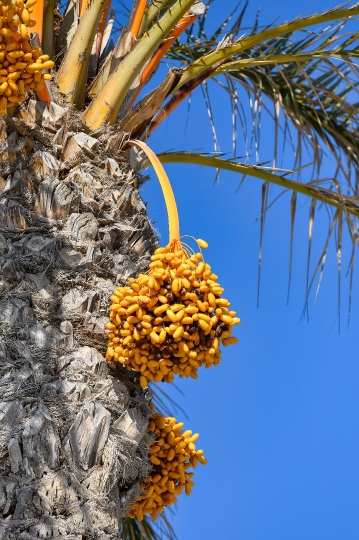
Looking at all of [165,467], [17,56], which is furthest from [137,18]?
[165,467]

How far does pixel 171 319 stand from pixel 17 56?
0.94 metres

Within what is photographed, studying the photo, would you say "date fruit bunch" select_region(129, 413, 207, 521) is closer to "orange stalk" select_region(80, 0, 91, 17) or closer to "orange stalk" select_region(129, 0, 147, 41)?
"orange stalk" select_region(129, 0, 147, 41)


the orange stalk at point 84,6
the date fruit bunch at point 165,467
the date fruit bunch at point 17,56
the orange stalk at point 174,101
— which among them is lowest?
the date fruit bunch at point 165,467

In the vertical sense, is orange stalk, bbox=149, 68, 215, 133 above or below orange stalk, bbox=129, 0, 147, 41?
below

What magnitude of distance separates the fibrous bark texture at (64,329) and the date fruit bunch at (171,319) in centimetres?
15

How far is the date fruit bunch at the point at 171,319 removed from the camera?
1906mm

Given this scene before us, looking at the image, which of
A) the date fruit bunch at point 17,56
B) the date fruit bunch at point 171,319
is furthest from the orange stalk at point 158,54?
the date fruit bunch at point 171,319

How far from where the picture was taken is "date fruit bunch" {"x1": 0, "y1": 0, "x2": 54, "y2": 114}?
1947 millimetres

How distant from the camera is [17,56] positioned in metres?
1.99

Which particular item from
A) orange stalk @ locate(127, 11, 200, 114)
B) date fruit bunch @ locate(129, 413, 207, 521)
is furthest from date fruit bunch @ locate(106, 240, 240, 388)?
orange stalk @ locate(127, 11, 200, 114)

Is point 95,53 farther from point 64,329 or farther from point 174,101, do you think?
point 64,329

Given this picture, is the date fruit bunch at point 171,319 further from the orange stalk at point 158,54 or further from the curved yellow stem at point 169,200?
the orange stalk at point 158,54

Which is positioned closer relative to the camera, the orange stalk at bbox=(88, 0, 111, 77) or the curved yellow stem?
the curved yellow stem

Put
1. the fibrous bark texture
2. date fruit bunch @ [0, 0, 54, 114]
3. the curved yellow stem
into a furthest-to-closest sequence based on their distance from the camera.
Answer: the curved yellow stem → date fruit bunch @ [0, 0, 54, 114] → the fibrous bark texture
